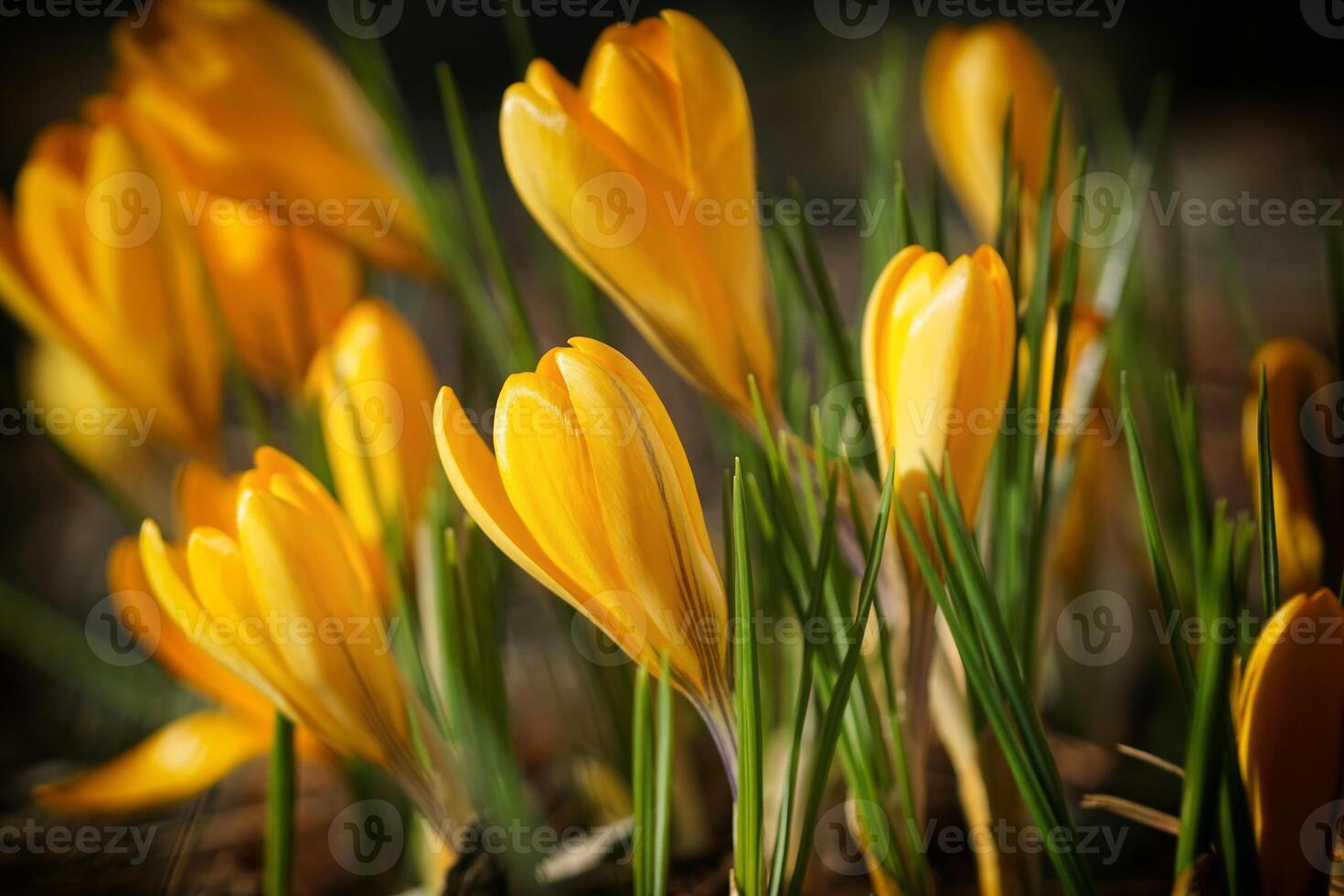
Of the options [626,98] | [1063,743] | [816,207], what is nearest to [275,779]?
[626,98]

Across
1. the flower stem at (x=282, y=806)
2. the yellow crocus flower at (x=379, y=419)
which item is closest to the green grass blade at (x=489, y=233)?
the yellow crocus flower at (x=379, y=419)

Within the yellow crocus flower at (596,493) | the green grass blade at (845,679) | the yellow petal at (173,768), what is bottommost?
the yellow petal at (173,768)

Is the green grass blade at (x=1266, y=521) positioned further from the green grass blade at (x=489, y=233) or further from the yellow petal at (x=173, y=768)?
the yellow petal at (x=173, y=768)

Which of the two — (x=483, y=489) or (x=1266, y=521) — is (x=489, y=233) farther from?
(x=1266, y=521)

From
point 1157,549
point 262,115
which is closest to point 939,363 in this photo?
point 1157,549

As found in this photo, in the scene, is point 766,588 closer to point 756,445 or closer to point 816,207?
point 756,445

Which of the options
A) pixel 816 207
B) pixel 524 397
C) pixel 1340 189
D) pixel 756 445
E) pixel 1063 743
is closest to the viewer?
pixel 524 397
